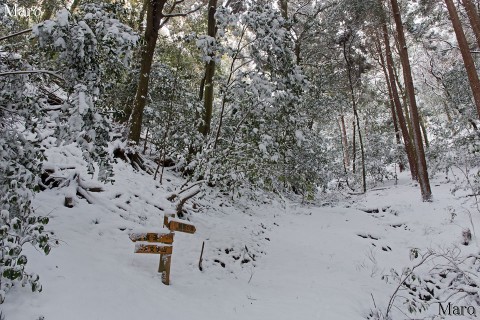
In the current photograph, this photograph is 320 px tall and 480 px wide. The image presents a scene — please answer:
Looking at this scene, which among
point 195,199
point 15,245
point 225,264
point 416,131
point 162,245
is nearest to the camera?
point 15,245

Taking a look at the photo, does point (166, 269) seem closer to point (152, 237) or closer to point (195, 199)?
point (152, 237)

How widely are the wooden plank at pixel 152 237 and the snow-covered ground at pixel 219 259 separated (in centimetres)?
13

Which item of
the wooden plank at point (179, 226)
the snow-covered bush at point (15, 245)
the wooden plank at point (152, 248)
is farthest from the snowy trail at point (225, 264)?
the wooden plank at point (179, 226)

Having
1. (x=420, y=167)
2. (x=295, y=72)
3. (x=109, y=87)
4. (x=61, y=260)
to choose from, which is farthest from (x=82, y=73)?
(x=420, y=167)

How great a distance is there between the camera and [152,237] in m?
5.30

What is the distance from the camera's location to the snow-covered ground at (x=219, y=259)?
14.0 feet

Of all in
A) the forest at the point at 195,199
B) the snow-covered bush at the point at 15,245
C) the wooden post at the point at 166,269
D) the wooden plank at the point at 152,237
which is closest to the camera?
the snow-covered bush at the point at 15,245

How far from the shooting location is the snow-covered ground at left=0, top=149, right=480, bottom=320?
4275 mm

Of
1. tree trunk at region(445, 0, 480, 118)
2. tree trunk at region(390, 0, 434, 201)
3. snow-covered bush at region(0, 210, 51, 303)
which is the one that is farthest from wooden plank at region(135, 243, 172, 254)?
tree trunk at region(390, 0, 434, 201)

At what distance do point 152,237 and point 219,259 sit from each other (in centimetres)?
220

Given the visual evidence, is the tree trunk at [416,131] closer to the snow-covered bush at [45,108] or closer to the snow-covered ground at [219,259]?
the snow-covered ground at [219,259]

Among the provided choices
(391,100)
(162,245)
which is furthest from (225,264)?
(391,100)

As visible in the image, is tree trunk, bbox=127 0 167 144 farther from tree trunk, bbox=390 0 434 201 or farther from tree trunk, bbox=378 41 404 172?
tree trunk, bbox=378 41 404 172

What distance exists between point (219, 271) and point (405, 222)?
757cm
